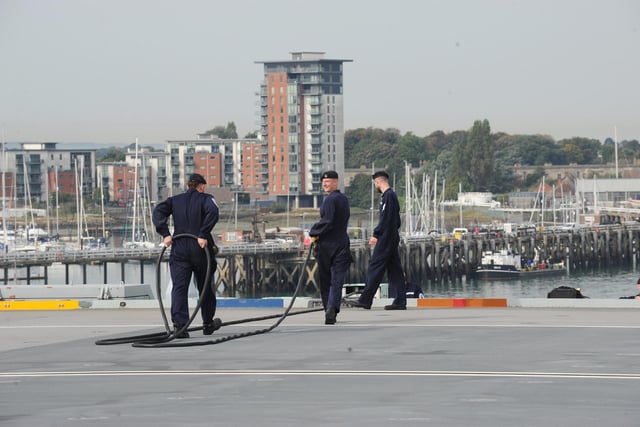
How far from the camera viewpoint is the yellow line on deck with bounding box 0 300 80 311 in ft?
59.1

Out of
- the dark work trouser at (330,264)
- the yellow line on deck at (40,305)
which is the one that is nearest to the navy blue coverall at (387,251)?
the dark work trouser at (330,264)

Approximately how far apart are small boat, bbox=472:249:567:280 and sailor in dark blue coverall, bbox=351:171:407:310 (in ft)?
364

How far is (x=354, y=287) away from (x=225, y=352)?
20.6ft

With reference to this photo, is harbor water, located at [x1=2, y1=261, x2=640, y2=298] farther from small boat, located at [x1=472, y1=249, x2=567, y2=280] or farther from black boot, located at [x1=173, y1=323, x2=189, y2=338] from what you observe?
black boot, located at [x1=173, y1=323, x2=189, y2=338]

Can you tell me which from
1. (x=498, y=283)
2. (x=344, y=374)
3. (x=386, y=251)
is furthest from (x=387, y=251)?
(x=498, y=283)

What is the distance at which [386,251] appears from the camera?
1605 centimetres

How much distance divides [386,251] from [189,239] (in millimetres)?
3152

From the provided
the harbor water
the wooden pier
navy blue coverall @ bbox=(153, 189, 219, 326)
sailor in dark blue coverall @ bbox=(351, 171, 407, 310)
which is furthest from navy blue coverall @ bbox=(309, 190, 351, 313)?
the wooden pier

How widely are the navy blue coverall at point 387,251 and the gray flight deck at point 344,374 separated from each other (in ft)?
3.73

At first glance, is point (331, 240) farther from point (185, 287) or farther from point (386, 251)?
point (185, 287)

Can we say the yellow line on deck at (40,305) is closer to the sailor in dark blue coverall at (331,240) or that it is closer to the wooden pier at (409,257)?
the sailor in dark blue coverall at (331,240)

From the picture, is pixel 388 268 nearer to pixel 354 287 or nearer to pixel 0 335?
pixel 354 287

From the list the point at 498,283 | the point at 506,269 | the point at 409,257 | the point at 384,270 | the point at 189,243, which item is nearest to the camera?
the point at 189,243

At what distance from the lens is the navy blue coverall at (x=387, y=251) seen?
16000 mm
